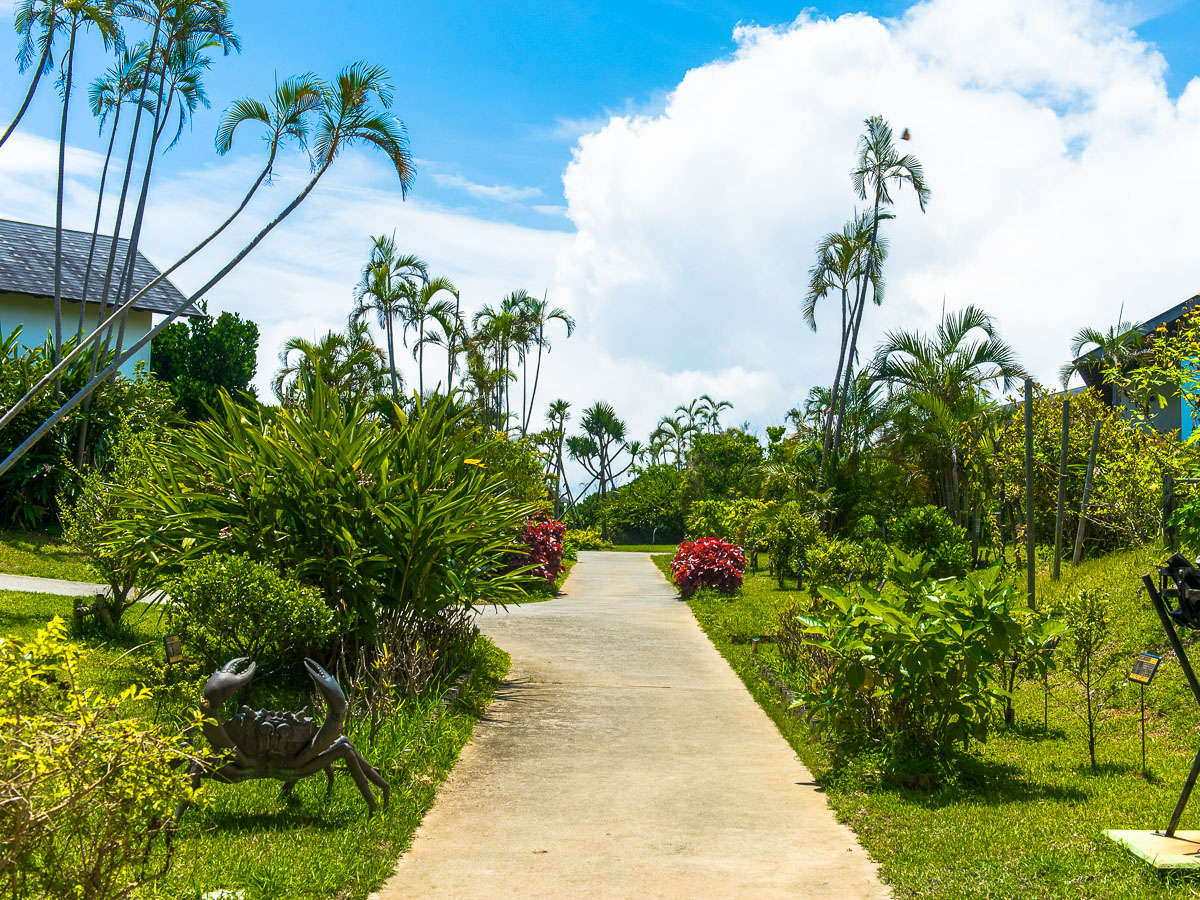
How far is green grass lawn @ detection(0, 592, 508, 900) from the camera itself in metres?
4.64

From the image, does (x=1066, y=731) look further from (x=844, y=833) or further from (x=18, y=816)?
(x=18, y=816)

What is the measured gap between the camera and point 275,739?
5.39 meters

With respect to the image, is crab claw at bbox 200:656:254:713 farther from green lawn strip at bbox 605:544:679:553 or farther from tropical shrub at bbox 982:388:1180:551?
green lawn strip at bbox 605:544:679:553

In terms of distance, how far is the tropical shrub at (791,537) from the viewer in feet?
71.9

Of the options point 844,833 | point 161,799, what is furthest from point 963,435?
point 161,799

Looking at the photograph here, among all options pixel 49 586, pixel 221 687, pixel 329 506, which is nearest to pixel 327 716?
pixel 221 687

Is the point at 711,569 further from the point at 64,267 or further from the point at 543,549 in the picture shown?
the point at 64,267

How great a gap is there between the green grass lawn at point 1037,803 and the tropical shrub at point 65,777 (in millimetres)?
3514

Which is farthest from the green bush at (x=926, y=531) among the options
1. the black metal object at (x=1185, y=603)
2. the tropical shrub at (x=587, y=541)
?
the tropical shrub at (x=587, y=541)

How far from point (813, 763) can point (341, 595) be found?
14.8 ft

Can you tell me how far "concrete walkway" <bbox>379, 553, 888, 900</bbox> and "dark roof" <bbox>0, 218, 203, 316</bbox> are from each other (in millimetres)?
24376

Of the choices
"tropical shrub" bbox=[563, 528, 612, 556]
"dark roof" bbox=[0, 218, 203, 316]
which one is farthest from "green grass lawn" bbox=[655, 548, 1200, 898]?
"tropical shrub" bbox=[563, 528, 612, 556]

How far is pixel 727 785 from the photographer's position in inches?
276

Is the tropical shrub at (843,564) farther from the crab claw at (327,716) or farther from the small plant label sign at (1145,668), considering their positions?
the crab claw at (327,716)
